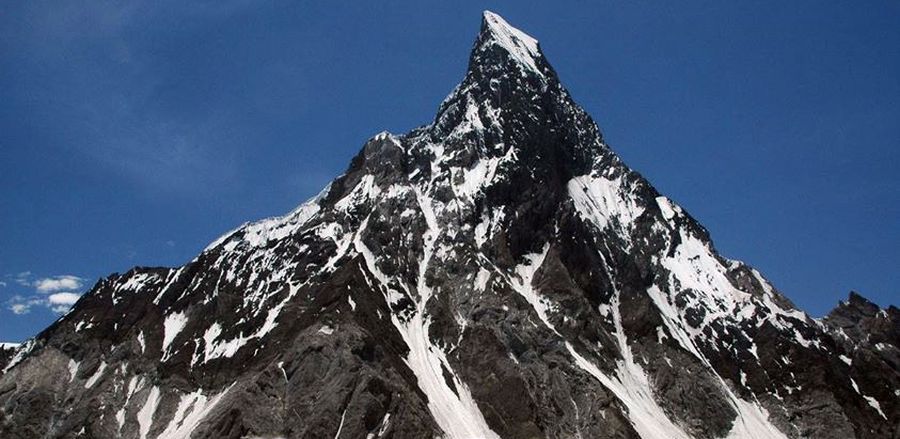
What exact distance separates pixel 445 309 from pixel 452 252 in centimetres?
1804

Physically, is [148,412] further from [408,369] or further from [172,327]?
[408,369]

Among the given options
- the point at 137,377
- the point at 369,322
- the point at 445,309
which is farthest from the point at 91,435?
the point at 445,309

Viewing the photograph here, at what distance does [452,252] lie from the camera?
19812cm

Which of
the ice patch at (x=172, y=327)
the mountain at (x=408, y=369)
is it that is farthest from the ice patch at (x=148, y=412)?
the ice patch at (x=172, y=327)

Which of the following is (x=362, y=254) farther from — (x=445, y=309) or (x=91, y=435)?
(x=91, y=435)

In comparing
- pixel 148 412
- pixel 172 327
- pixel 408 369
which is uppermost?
pixel 172 327

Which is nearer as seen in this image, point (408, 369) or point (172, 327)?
point (408, 369)

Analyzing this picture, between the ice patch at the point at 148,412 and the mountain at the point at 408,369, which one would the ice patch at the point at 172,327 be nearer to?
the mountain at the point at 408,369

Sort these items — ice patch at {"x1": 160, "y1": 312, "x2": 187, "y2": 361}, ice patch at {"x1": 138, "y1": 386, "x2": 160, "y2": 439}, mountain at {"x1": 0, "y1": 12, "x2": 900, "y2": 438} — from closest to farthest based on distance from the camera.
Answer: mountain at {"x1": 0, "y1": 12, "x2": 900, "y2": 438}
ice patch at {"x1": 138, "y1": 386, "x2": 160, "y2": 439}
ice patch at {"x1": 160, "y1": 312, "x2": 187, "y2": 361}

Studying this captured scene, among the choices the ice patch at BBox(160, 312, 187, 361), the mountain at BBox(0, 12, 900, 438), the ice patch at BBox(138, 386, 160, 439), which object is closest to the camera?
the mountain at BBox(0, 12, 900, 438)

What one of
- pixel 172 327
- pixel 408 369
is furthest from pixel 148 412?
pixel 408 369

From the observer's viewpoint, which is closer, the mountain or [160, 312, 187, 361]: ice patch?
the mountain

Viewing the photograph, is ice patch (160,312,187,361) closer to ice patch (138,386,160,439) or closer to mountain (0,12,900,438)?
mountain (0,12,900,438)

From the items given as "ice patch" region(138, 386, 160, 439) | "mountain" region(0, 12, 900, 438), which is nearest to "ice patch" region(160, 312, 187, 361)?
"mountain" region(0, 12, 900, 438)
